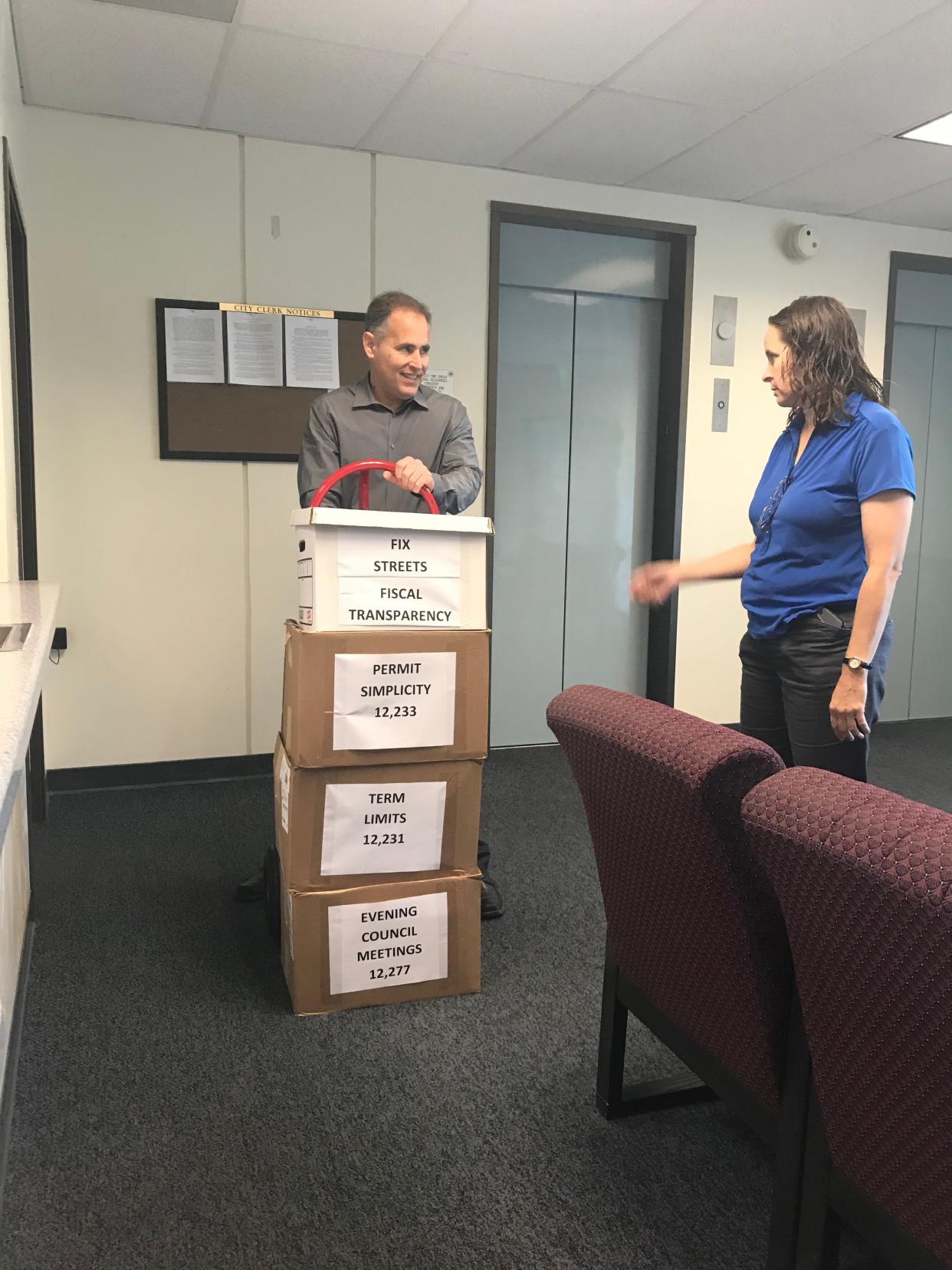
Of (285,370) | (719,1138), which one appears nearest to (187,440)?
(285,370)

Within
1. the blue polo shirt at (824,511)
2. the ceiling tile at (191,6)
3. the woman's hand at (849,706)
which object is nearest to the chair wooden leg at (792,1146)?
the woman's hand at (849,706)

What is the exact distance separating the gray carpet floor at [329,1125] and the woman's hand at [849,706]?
749mm

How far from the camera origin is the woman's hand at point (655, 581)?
2025 mm

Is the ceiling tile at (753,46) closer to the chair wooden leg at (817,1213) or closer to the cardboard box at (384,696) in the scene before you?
the cardboard box at (384,696)

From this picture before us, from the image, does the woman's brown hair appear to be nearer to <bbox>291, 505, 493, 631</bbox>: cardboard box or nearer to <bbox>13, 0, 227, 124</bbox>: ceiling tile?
<bbox>291, 505, 493, 631</bbox>: cardboard box

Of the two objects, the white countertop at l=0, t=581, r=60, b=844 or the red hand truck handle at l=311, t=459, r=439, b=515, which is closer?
the white countertop at l=0, t=581, r=60, b=844

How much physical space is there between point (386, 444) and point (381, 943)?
1.22 meters

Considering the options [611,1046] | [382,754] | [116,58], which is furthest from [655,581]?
[116,58]

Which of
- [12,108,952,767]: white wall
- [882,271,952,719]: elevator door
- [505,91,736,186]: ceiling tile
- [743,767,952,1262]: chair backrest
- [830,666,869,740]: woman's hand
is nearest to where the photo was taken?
[743,767,952,1262]: chair backrest

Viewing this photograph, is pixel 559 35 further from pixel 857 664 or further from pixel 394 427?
pixel 857 664

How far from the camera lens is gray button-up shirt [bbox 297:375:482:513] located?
2340 mm

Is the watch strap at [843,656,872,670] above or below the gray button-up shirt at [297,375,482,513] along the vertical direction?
below

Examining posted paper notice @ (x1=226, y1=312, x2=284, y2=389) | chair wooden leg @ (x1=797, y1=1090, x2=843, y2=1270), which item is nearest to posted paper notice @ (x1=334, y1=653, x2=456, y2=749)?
chair wooden leg @ (x1=797, y1=1090, x2=843, y2=1270)

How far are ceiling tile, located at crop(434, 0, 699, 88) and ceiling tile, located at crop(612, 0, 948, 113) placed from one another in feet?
0.27
